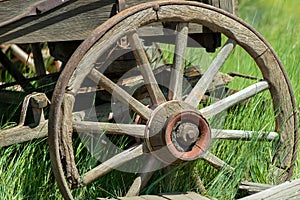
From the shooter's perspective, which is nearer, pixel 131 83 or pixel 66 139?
pixel 66 139

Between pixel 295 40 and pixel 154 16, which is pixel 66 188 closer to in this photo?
pixel 154 16

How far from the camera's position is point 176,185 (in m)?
3.94

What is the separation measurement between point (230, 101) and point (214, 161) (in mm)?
354

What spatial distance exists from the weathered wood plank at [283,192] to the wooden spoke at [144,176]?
1.89ft

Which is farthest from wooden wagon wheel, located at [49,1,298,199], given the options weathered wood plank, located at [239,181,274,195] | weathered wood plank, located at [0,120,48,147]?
weathered wood plank, located at [0,120,48,147]

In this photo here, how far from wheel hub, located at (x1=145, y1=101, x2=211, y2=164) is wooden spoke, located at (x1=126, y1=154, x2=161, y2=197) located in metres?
0.07

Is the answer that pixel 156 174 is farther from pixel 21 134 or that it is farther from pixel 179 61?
pixel 21 134

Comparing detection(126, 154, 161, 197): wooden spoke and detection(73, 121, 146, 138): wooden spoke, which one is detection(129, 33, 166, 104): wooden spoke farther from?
detection(126, 154, 161, 197): wooden spoke

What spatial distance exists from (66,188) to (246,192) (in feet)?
3.66

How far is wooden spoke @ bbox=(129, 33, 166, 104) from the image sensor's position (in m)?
3.63

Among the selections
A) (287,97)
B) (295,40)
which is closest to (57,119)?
(287,97)

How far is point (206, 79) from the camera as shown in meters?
3.84

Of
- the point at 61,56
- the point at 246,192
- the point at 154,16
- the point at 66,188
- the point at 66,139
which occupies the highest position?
the point at 154,16

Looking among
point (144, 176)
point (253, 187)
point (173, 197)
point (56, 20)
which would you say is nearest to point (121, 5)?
point (56, 20)
